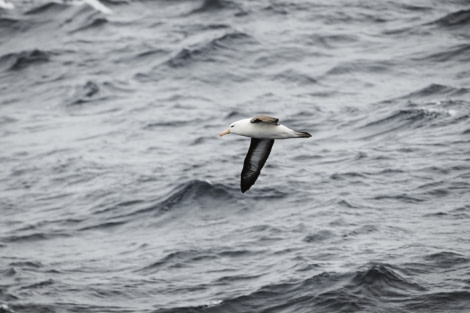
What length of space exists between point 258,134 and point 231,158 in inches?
384

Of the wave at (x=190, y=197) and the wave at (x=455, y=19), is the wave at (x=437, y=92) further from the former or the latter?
the wave at (x=190, y=197)

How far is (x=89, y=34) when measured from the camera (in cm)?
3778

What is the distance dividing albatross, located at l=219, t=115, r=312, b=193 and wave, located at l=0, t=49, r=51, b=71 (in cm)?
1987

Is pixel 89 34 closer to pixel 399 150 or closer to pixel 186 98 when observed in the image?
pixel 186 98

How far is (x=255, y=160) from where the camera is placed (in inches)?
717

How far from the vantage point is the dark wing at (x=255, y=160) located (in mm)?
18047

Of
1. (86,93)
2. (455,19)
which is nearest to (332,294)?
(86,93)

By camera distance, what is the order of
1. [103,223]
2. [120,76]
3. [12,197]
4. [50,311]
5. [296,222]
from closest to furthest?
[50,311]
[296,222]
[103,223]
[12,197]
[120,76]

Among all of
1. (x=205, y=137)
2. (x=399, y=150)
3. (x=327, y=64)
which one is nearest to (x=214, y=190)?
(x=205, y=137)

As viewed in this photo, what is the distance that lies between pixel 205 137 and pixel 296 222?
6450 mm

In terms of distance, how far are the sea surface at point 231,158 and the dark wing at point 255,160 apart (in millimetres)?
3229

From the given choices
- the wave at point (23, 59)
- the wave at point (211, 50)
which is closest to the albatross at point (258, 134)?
the wave at point (211, 50)

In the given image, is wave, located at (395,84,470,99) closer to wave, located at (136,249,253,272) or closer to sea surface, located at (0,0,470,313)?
sea surface, located at (0,0,470,313)

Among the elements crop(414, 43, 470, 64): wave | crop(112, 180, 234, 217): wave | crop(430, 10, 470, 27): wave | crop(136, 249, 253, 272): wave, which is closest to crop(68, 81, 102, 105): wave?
crop(112, 180, 234, 217): wave
